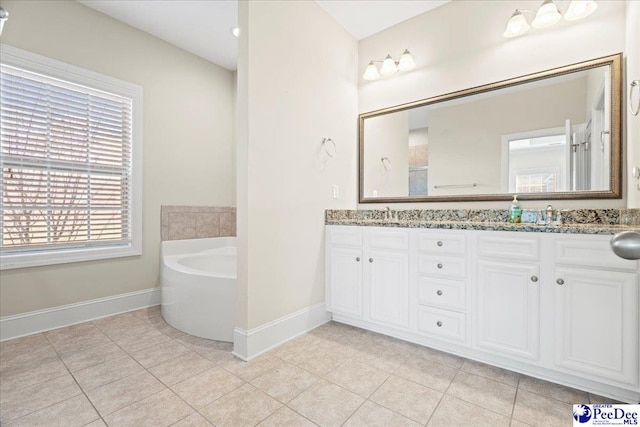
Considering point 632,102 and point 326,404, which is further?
point 632,102

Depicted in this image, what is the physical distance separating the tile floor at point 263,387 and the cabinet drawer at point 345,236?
746 mm

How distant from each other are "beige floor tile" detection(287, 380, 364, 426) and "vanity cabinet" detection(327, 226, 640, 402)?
0.77m

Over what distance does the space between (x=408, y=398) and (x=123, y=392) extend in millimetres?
1501

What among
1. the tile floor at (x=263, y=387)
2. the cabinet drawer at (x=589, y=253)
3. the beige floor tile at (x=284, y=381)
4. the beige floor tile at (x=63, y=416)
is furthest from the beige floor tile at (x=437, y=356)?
the beige floor tile at (x=63, y=416)

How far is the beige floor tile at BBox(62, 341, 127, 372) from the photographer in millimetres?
1863

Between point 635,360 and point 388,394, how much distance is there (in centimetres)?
117

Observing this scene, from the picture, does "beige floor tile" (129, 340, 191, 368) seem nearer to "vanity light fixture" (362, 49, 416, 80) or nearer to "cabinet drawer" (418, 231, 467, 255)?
"cabinet drawer" (418, 231, 467, 255)

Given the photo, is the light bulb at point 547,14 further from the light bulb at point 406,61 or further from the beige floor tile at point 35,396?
the beige floor tile at point 35,396

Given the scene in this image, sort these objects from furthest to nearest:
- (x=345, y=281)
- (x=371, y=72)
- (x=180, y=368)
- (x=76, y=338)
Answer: (x=371, y=72) → (x=345, y=281) → (x=76, y=338) → (x=180, y=368)

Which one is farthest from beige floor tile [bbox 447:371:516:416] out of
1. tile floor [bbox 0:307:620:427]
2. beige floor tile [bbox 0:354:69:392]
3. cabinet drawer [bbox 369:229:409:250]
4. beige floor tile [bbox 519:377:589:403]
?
beige floor tile [bbox 0:354:69:392]

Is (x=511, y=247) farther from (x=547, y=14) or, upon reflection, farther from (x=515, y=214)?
(x=547, y=14)

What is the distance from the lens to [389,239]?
7.32 feet

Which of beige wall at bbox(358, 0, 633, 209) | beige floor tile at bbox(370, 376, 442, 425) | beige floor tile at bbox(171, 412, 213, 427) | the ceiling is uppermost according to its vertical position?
the ceiling

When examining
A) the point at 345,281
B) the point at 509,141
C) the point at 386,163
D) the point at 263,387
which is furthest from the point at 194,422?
the point at 509,141
